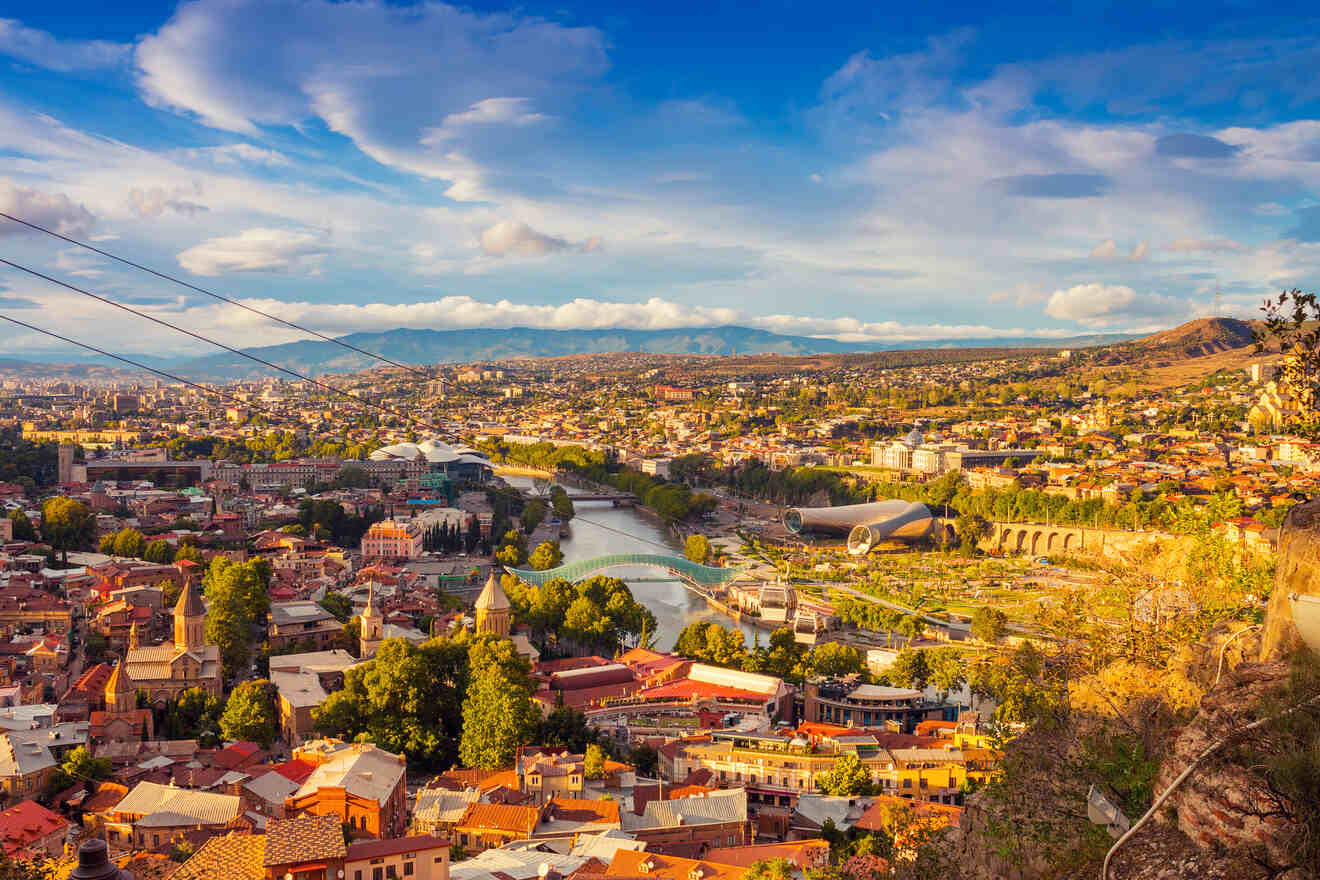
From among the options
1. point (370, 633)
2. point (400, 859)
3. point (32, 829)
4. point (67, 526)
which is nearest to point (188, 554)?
point (67, 526)

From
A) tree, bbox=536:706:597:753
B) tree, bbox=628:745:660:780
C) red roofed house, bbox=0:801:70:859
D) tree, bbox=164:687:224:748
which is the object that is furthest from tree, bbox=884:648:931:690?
red roofed house, bbox=0:801:70:859

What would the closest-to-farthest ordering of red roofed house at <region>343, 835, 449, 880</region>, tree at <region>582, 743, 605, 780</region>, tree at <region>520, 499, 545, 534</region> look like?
red roofed house at <region>343, 835, 449, 880</region> < tree at <region>582, 743, 605, 780</region> < tree at <region>520, 499, 545, 534</region>

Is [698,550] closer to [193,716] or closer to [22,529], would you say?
[22,529]

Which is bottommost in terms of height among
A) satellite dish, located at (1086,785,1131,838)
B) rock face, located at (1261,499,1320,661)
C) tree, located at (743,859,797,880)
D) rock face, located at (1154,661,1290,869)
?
tree, located at (743,859,797,880)

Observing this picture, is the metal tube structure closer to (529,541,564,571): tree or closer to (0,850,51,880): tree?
(529,541,564,571): tree

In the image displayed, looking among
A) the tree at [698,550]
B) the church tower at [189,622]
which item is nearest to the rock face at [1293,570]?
the church tower at [189,622]

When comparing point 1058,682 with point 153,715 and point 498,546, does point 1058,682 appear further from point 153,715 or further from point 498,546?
point 498,546
